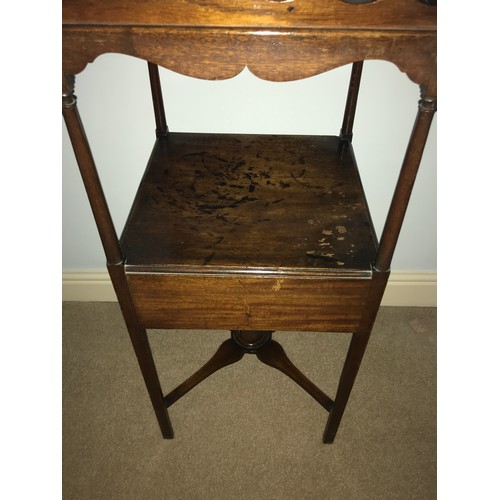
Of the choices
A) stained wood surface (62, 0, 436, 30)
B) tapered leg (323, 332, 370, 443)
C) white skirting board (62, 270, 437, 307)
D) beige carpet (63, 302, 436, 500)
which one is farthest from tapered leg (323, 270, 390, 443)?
white skirting board (62, 270, 437, 307)

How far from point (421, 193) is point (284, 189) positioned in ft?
1.92

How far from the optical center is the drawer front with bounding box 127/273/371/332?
77 centimetres

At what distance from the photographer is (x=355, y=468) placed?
115 centimetres

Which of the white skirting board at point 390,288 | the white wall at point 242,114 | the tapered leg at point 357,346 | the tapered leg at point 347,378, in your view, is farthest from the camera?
the white skirting board at point 390,288

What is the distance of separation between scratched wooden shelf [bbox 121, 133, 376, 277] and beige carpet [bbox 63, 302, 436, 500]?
65cm

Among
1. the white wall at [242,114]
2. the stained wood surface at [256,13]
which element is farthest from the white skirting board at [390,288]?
the stained wood surface at [256,13]

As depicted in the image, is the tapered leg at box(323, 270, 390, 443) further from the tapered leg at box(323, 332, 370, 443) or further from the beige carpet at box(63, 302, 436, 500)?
the beige carpet at box(63, 302, 436, 500)

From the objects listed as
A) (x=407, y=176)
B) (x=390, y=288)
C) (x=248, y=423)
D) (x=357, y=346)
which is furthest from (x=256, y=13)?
(x=390, y=288)

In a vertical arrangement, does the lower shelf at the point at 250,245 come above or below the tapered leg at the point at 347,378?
above

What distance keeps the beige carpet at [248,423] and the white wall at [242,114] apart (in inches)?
18.4

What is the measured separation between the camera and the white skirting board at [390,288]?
59.2 inches

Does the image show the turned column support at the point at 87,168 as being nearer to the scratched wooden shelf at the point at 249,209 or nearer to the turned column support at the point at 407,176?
the scratched wooden shelf at the point at 249,209

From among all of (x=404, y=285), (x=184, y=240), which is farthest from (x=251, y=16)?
(x=404, y=285)

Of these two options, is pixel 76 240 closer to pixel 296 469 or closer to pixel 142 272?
pixel 142 272
